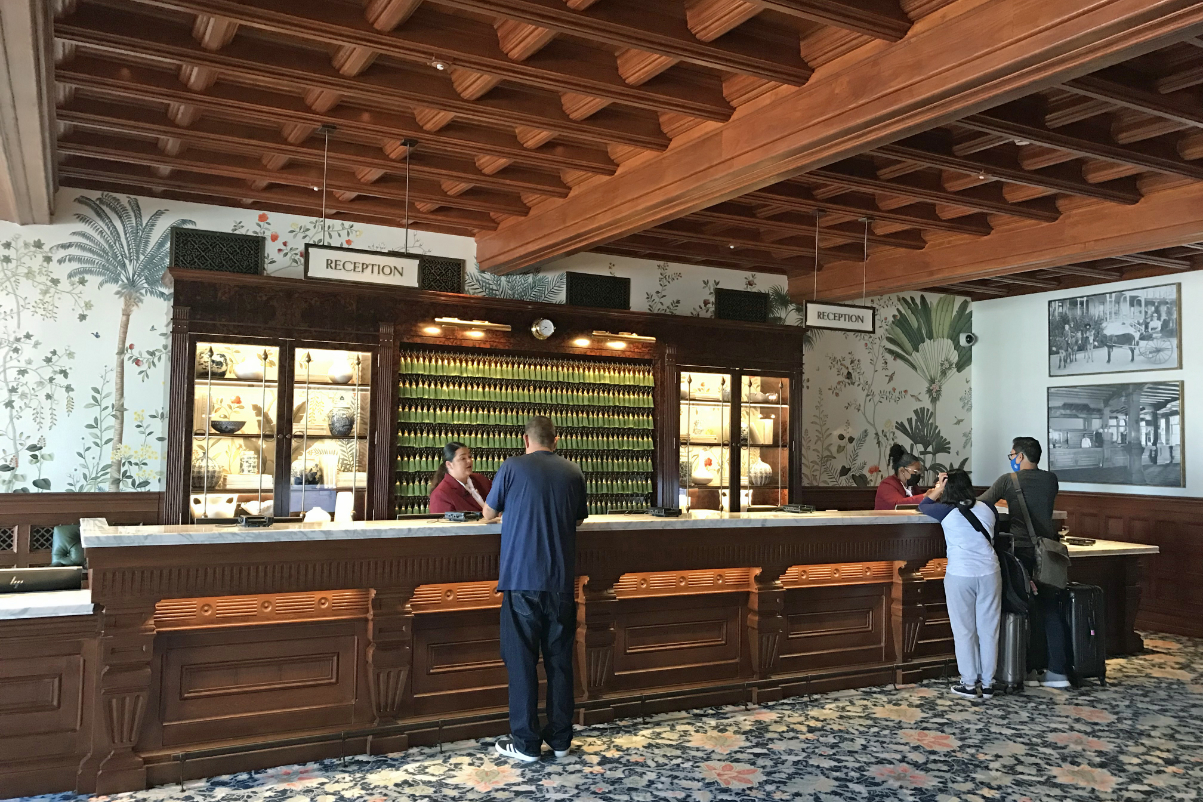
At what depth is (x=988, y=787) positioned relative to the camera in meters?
4.55

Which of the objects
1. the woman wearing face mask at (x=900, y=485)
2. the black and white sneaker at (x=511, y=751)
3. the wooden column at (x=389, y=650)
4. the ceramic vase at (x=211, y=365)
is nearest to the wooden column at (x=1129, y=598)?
the woman wearing face mask at (x=900, y=485)

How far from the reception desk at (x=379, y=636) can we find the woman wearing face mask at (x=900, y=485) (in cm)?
155

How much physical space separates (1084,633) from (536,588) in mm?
4226

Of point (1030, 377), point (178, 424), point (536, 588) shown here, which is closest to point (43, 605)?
point (536, 588)

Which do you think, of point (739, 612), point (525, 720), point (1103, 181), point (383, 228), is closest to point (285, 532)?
point (525, 720)

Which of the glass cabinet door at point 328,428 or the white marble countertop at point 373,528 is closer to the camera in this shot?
the white marble countertop at point 373,528

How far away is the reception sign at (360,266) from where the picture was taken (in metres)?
5.40

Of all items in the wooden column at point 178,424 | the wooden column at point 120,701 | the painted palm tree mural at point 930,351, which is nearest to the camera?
the wooden column at point 120,701

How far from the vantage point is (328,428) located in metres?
7.49

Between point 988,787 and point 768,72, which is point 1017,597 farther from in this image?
point 768,72

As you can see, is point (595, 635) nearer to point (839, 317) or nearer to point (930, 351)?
point (839, 317)

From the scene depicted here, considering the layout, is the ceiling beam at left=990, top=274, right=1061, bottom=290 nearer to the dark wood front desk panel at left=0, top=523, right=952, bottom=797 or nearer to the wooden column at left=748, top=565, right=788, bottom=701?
the dark wood front desk panel at left=0, top=523, right=952, bottom=797

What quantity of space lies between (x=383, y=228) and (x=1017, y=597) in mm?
5800

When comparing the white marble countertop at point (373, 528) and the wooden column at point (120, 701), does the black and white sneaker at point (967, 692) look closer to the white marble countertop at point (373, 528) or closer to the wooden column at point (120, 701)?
the white marble countertop at point (373, 528)
